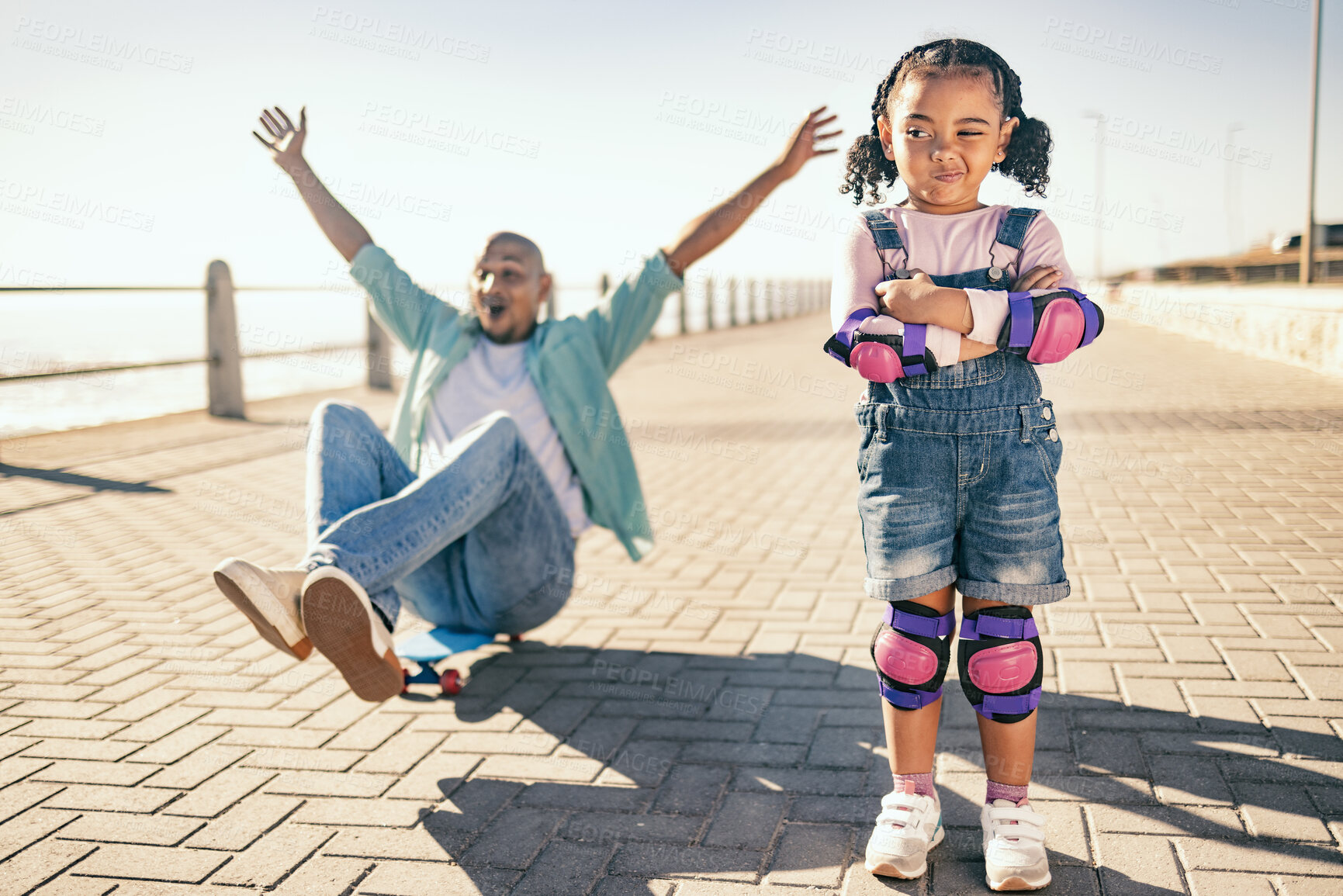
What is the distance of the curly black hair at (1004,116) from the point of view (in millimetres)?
2137

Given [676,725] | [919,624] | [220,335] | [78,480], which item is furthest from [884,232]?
[220,335]

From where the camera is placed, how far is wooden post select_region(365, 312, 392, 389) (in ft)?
43.3

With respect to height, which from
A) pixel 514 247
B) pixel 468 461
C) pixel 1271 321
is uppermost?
pixel 514 247

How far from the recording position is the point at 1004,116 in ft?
7.30

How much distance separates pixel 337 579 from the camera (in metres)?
2.34

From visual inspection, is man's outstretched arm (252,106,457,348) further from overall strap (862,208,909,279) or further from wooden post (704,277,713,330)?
wooden post (704,277,713,330)

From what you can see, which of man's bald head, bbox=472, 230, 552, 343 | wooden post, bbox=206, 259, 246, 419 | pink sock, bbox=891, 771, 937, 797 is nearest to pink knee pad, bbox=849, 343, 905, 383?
pink sock, bbox=891, 771, 937, 797

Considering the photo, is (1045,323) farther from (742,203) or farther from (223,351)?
(223,351)

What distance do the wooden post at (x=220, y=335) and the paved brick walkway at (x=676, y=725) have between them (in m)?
4.30

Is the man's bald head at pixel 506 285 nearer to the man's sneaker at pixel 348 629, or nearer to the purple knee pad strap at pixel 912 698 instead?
the man's sneaker at pixel 348 629

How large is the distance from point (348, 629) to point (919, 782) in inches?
53.8

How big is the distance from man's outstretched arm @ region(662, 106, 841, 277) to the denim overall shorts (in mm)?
1298

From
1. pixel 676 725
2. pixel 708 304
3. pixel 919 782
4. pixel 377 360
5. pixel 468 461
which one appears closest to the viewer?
pixel 919 782

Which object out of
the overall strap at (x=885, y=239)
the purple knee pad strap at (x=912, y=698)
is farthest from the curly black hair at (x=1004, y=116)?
the purple knee pad strap at (x=912, y=698)
